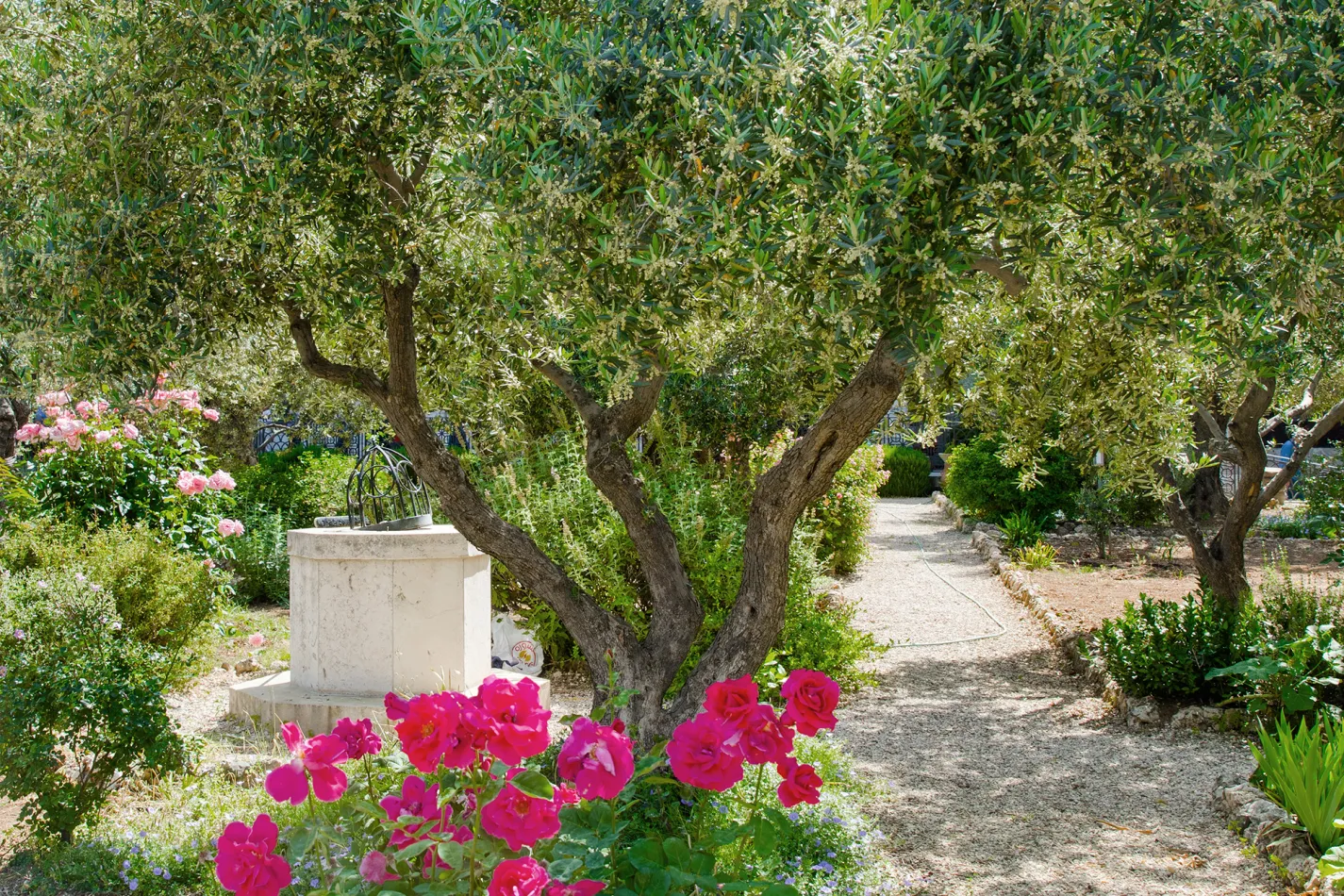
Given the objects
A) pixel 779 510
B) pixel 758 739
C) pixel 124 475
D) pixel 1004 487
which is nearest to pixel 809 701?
pixel 758 739

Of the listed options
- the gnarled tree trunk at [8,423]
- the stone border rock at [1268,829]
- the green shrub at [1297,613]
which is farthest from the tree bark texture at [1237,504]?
the gnarled tree trunk at [8,423]

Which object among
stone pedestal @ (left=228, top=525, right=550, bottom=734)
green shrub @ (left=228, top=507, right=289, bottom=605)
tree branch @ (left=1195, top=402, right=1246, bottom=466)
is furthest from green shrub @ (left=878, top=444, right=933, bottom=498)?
stone pedestal @ (left=228, top=525, right=550, bottom=734)

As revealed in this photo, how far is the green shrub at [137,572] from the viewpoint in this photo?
7.29 meters

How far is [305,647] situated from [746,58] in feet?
15.8

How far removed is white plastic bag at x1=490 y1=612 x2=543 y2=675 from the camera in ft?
24.6

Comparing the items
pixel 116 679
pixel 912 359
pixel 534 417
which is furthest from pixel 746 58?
pixel 534 417

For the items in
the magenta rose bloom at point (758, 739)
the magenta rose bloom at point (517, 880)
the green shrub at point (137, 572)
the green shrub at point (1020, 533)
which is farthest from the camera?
the green shrub at point (1020, 533)

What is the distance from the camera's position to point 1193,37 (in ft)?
10.6

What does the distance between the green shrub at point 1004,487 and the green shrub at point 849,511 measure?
2277mm

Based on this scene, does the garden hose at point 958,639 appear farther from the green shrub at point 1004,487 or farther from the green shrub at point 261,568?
the green shrub at point 261,568

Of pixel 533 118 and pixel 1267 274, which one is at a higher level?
pixel 533 118

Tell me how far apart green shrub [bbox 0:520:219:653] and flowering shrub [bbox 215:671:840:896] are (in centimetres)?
557

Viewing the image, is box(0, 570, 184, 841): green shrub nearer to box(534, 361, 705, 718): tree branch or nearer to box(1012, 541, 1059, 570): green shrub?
box(534, 361, 705, 718): tree branch

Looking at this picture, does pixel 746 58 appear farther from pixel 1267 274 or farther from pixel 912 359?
pixel 1267 274
